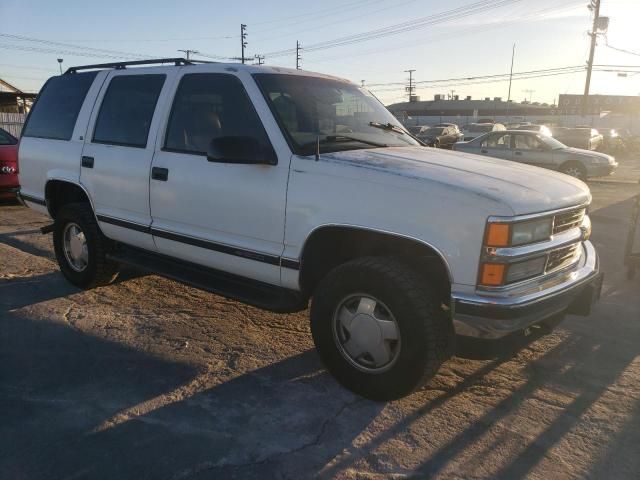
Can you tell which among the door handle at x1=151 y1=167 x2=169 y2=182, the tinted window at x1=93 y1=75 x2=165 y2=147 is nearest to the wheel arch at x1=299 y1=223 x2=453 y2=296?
the door handle at x1=151 y1=167 x2=169 y2=182

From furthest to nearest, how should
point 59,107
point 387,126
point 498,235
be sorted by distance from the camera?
point 59,107, point 387,126, point 498,235

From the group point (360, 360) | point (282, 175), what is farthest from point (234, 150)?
point (360, 360)

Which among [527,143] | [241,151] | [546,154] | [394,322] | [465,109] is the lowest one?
[394,322]

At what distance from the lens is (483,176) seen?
3117 millimetres

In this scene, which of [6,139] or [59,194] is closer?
[59,194]

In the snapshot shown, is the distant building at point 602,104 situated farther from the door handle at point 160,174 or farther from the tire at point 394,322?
the tire at point 394,322

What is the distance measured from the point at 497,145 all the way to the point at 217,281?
40.8ft

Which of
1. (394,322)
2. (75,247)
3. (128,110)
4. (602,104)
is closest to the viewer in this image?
(394,322)

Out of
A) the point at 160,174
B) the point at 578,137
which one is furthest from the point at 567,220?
the point at 578,137

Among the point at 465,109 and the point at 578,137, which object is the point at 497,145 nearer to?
the point at 578,137

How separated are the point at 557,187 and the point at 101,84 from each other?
3930 millimetres

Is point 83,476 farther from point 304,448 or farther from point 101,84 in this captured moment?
point 101,84

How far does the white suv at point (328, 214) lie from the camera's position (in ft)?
9.24

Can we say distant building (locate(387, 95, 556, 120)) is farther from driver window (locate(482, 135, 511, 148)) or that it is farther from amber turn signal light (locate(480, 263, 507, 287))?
amber turn signal light (locate(480, 263, 507, 287))
